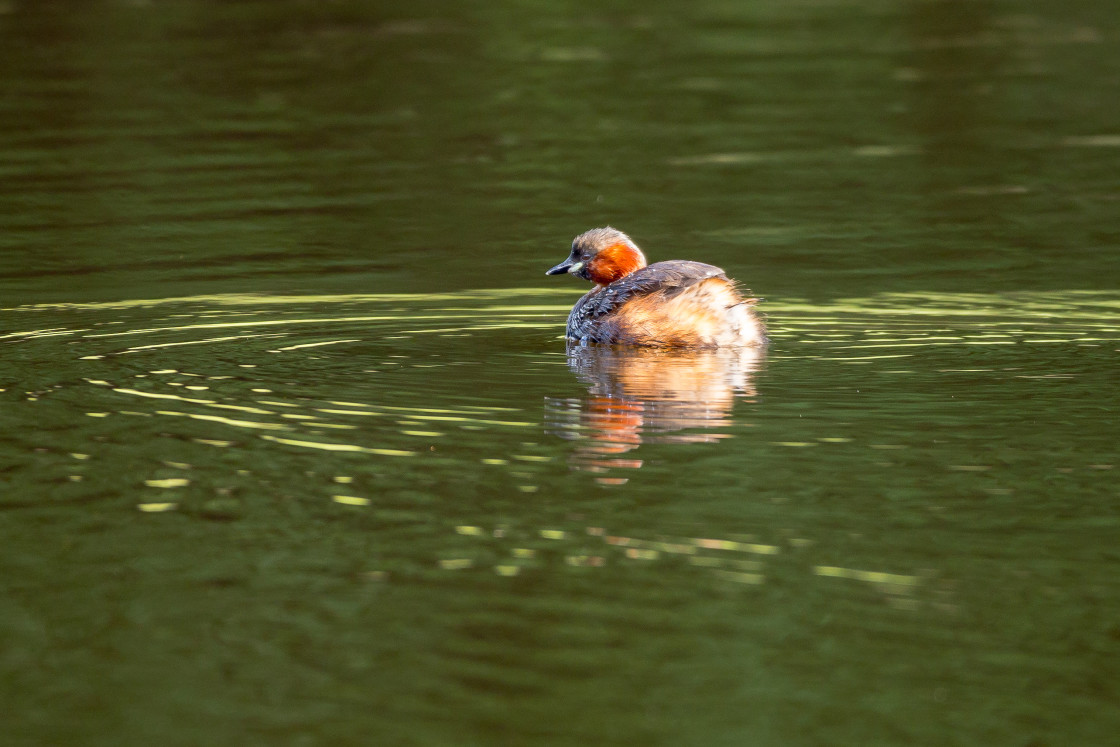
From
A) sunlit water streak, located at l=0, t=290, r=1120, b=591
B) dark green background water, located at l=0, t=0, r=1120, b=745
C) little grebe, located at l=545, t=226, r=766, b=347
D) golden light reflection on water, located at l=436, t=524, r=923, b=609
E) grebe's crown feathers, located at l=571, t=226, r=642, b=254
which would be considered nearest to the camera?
dark green background water, located at l=0, t=0, r=1120, b=745

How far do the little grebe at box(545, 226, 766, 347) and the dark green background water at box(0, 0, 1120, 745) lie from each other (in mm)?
256

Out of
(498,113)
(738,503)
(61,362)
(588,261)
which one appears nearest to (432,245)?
(588,261)

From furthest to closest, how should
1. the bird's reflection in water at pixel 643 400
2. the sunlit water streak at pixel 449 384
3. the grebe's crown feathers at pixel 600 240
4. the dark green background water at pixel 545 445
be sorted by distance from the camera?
1. the grebe's crown feathers at pixel 600 240
2. the bird's reflection in water at pixel 643 400
3. the sunlit water streak at pixel 449 384
4. the dark green background water at pixel 545 445

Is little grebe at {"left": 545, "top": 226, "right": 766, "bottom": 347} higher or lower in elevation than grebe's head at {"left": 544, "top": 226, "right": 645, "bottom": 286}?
lower

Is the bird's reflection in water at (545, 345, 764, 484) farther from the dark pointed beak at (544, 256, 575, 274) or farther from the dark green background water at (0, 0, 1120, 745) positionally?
the dark pointed beak at (544, 256, 575, 274)

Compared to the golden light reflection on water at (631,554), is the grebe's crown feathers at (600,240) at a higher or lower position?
higher

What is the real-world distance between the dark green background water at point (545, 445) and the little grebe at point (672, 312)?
0.26 metres

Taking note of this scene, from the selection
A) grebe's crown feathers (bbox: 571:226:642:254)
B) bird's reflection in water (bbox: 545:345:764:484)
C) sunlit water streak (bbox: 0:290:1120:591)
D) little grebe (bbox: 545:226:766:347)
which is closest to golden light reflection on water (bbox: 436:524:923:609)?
sunlit water streak (bbox: 0:290:1120:591)

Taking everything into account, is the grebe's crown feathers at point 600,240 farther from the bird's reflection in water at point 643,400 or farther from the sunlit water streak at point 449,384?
the bird's reflection in water at point 643,400

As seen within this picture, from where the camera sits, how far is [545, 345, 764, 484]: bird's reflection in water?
7.58m

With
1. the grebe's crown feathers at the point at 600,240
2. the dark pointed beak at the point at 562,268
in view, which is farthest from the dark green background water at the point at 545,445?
the grebe's crown feathers at the point at 600,240

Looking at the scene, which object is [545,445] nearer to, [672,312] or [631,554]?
[631,554]

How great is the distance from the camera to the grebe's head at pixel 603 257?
11.3 m

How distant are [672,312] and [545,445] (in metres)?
2.63
